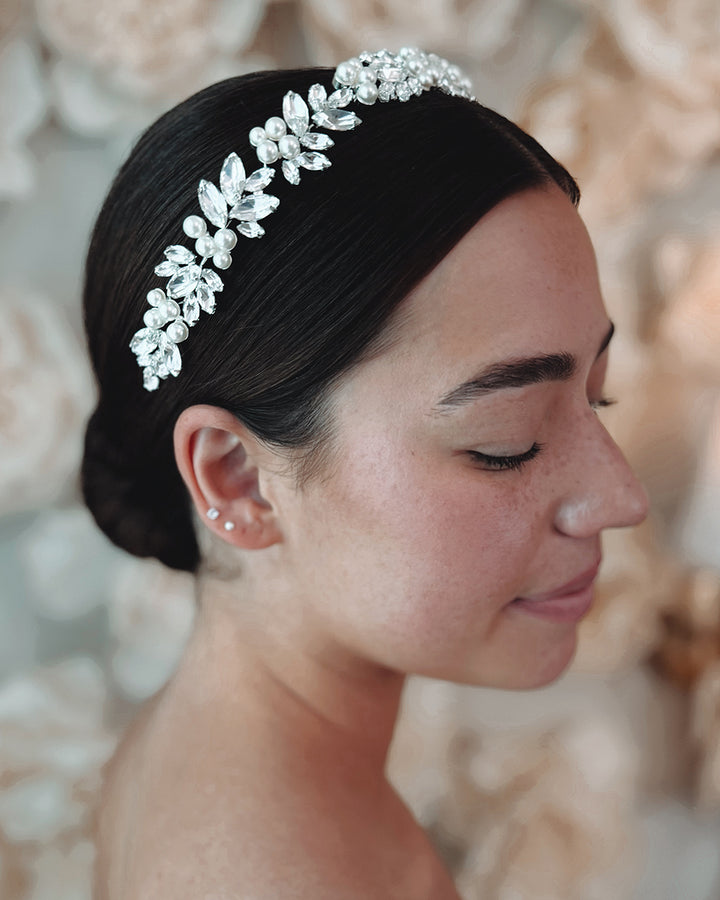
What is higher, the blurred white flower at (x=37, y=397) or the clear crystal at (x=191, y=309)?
the clear crystal at (x=191, y=309)

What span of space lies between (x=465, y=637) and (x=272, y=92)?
1.63 feet

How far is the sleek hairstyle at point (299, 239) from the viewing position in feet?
2.49

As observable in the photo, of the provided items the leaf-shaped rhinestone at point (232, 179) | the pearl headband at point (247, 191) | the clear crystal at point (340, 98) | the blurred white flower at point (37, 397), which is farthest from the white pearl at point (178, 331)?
the blurred white flower at point (37, 397)

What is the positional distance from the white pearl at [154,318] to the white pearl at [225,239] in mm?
80

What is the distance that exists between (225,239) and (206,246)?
0.06 ft

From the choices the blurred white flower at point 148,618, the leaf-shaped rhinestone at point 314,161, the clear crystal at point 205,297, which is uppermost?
the leaf-shaped rhinestone at point 314,161

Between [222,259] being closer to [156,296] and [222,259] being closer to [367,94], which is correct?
[156,296]

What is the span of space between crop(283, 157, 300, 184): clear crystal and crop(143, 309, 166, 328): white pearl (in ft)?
0.50

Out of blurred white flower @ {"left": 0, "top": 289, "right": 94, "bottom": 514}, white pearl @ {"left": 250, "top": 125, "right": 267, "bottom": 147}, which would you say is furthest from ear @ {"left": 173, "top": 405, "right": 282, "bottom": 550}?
blurred white flower @ {"left": 0, "top": 289, "right": 94, "bottom": 514}

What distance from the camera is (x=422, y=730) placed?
5.33 ft

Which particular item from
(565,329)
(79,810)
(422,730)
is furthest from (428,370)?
(422,730)

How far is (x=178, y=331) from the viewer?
81 cm

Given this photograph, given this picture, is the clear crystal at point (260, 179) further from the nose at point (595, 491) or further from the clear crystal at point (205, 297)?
the nose at point (595, 491)

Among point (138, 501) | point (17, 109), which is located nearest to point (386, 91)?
point (138, 501)
